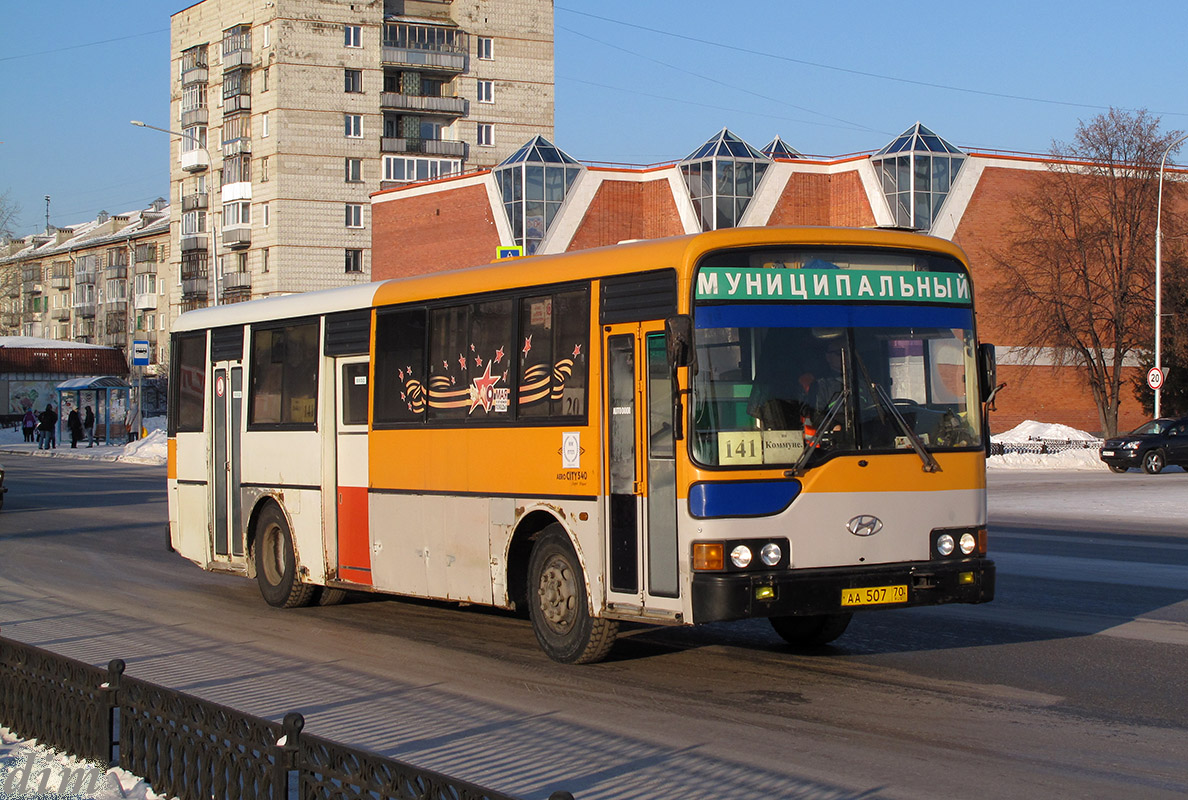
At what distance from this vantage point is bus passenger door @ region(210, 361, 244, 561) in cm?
1397

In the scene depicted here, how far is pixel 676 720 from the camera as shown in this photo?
7.77 m

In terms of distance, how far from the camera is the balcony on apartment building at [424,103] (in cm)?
8806

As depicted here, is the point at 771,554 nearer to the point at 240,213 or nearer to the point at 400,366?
the point at 400,366

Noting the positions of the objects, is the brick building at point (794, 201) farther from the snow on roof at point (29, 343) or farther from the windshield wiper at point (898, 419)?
the windshield wiper at point (898, 419)

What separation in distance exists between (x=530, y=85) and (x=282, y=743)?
89576 millimetres

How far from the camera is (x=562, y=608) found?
9672mm

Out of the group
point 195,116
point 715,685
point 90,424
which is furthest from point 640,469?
point 195,116

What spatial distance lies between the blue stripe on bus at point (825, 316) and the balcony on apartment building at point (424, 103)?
82.0 metres

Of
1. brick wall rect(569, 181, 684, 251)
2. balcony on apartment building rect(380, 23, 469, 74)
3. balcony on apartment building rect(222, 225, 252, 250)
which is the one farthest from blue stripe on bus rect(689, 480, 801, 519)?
balcony on apartment building rect(222, 225, 252, 250)

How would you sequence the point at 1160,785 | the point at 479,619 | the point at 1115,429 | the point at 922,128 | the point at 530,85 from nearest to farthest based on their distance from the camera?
the point at 1160,785 → the point at 479,619 → the point at 1115,429 → the point at 922,128 → the point at 530,85

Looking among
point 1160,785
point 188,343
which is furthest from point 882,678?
point 188,343

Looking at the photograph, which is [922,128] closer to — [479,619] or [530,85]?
[530,85]

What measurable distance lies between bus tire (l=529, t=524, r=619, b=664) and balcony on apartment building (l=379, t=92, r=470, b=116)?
81467 millimetres

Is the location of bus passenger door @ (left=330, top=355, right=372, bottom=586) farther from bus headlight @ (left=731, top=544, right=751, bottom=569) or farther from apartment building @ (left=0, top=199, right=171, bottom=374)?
apartment building @ (left=0, top=199, right=171, bottom=374)
